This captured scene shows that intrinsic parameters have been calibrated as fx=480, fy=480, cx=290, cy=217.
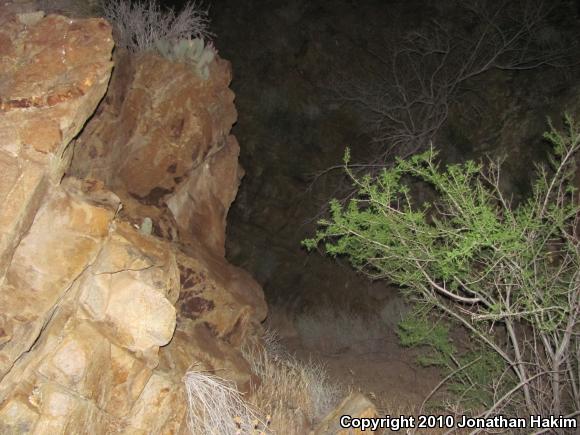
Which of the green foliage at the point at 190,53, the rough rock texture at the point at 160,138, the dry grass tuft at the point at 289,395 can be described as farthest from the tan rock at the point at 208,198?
the dry grass tuft at the point at 289,395

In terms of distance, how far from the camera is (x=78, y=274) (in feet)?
13.5

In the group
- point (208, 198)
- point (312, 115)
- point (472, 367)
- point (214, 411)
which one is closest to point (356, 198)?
point (312, 115)

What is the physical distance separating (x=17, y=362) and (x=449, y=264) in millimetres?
3984

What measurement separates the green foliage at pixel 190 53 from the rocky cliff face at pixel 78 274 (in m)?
0.97

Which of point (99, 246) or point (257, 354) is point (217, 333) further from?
point (99, 246)

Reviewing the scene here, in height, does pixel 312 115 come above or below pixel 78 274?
below

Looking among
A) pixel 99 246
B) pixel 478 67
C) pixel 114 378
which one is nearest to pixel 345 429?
pixel 114 378

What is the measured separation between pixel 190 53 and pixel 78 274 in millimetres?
3777

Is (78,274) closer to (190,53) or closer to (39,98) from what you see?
(39,98)

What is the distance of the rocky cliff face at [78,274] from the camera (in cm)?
387

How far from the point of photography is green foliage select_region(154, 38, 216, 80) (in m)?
6.57

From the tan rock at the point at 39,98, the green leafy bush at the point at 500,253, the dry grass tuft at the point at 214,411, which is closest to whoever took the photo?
the tan rock at the point at 39,98

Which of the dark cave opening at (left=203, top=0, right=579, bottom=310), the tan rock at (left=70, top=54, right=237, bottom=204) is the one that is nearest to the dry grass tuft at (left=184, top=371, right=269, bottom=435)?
the tan rock at (left=70, top=54, right=237, bottom=204)

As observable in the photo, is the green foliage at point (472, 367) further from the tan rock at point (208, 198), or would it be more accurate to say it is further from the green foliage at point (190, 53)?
the green foliage at point (190, 53)
